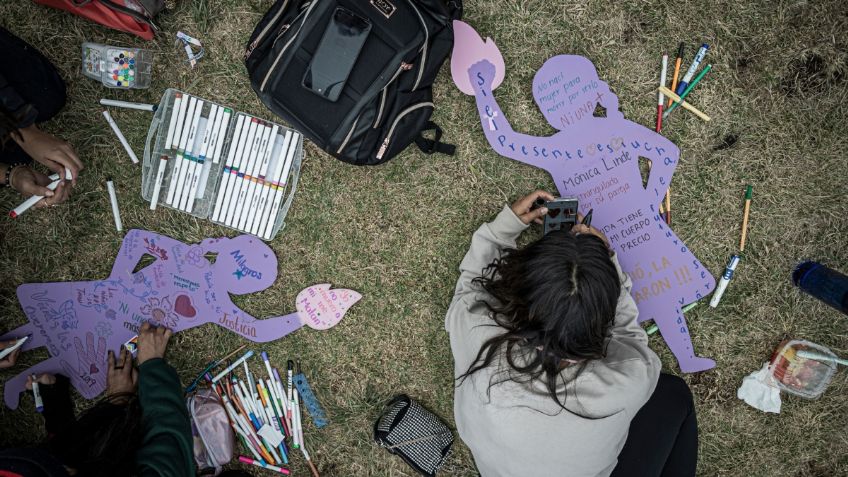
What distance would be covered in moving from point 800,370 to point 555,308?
175 cm

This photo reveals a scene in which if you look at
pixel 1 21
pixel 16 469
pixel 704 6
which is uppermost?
pixel 704 6

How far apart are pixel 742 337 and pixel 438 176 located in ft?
5.74

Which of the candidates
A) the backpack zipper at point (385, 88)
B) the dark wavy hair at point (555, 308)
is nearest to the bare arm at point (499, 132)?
the backpack zipper at point (385, 88)

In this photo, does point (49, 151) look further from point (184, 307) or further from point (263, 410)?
point (263, 410)

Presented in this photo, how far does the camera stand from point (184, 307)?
105 inches

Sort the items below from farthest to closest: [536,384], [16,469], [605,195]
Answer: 1. [605,195]
2. [536,384]
3. [16,469]

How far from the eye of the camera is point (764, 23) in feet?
8.25

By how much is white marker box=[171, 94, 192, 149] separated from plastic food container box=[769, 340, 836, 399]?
3198 mm

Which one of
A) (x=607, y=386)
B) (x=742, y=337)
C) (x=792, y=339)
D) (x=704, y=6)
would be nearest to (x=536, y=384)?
(x=607, y=386)

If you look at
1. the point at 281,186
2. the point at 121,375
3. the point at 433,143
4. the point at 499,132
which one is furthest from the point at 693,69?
the point at 121,375

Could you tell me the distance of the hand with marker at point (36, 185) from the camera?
238 centimetres

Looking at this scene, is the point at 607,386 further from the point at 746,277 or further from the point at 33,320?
the point at 33,320

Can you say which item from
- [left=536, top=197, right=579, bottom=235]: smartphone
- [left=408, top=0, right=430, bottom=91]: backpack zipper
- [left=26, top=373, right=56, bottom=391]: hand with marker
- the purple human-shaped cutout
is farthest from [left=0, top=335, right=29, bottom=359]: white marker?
[left=536, top=197, right=579, bottom=235]: smartphone

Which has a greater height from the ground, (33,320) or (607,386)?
(607,386)
